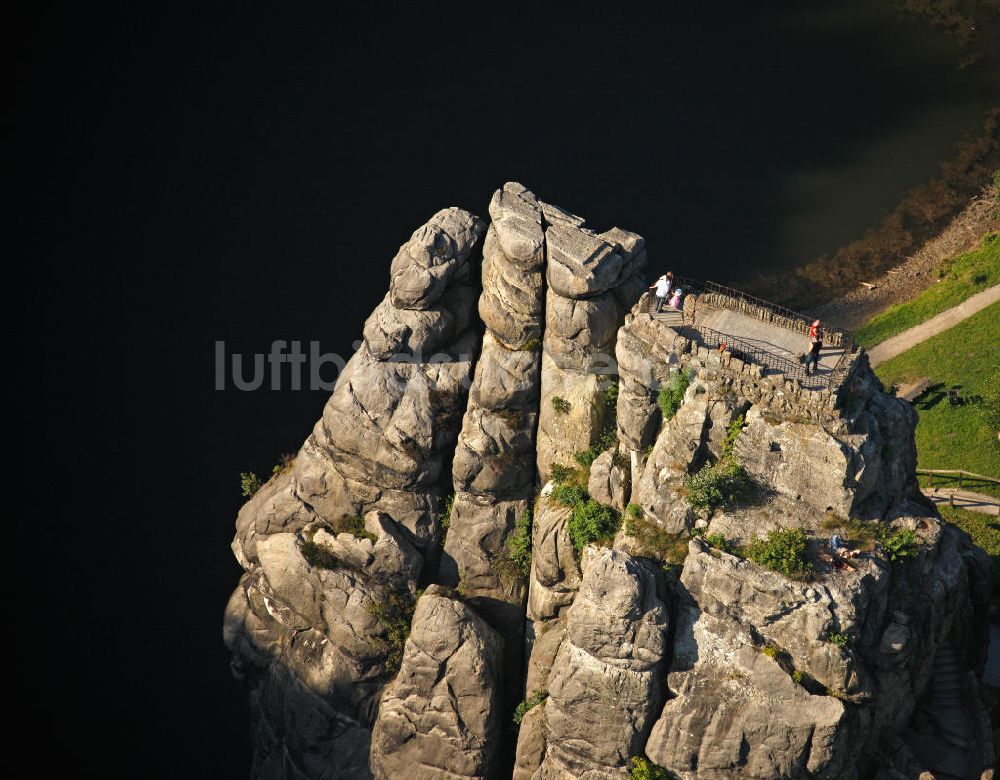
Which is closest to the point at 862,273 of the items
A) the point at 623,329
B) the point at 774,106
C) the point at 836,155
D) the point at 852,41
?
the point at 836,155

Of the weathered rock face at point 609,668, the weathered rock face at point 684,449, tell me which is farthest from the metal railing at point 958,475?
the weathered rock face at point 609,668

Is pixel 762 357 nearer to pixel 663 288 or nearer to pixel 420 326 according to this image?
pixel 663 288

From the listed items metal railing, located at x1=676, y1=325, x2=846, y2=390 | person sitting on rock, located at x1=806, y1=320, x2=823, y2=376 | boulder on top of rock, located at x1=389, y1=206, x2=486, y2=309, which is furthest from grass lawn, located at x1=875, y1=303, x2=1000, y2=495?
boulder on top of rock, located at x1=389, y1=206, x2=486, y2=309

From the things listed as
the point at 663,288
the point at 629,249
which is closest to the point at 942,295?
the point at 629,249

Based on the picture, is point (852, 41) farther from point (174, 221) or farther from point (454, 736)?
point (454, 736)

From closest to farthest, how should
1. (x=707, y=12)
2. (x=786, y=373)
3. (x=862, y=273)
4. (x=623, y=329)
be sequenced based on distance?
(x=786, y=373) < (x=623, y=329) < (x=862, y=273) < (x=707, y=12)

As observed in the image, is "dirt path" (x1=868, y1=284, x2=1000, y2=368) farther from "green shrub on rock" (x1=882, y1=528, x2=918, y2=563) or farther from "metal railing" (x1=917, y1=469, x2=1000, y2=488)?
"green shrub on rock" (x1=882, y1=528, x2=918, y2=563)
